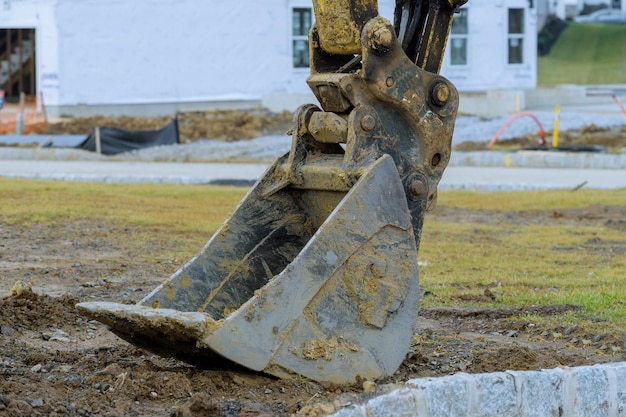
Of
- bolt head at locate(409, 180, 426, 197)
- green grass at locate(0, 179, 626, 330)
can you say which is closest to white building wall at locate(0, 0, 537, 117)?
green grass at locate(0, 179, 626, 330)

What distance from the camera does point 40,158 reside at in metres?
24.3

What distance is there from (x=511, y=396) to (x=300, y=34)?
27980mm

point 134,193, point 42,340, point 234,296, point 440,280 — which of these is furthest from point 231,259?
point 134,193

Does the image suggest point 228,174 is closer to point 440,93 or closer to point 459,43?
point 440,93

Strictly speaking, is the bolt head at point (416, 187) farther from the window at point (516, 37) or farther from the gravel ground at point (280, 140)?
the window at point (516, 37)

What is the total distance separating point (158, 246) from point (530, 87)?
2608cm

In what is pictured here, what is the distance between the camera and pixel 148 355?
609 cm

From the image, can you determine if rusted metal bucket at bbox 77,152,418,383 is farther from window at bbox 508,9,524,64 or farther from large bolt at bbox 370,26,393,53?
window at bbox 508,9,524,64

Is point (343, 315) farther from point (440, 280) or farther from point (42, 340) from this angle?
point (440, 280)

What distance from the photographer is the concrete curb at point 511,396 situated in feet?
16.6

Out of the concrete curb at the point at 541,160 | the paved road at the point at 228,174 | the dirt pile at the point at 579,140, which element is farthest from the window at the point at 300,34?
the concrete curb at the point at 541,160

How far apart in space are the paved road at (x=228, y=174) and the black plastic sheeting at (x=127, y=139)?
179cm

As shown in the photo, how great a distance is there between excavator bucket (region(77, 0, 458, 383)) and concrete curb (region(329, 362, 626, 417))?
1.23 feet

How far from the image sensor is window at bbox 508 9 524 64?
3484cm
